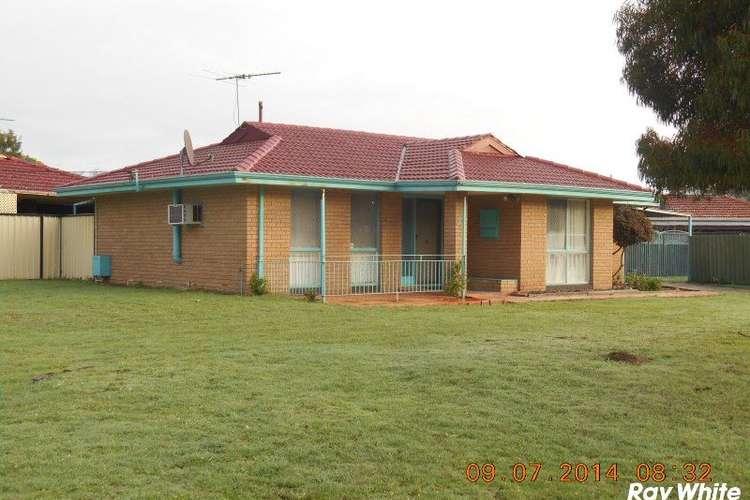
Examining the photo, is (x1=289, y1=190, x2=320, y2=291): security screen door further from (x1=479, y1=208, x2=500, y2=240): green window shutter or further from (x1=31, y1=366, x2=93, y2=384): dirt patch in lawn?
(x1=31, y1=366, x2=93, y2=384): dirt patch in lawn

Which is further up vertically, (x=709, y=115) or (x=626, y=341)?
(x=709, y=115)

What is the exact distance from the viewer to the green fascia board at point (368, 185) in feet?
56.6

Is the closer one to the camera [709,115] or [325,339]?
[709,115]

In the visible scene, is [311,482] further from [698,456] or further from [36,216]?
[36,216]

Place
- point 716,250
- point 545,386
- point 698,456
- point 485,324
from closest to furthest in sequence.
Result: point 698,456 → point 545,386 → point 485,324 → point 716,250

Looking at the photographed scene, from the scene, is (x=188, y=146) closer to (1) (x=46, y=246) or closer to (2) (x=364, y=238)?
(2) (x=364, y=238)

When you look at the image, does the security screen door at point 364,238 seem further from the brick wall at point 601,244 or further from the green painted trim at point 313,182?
the brick wall at point 601,244

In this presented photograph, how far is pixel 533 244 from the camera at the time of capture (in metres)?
20.0

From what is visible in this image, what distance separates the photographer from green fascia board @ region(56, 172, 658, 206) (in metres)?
17.2

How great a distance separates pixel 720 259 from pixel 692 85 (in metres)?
19.5

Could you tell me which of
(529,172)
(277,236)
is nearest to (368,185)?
(277,236)

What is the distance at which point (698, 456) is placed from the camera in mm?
6359

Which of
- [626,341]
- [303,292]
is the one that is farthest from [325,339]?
[303,292]

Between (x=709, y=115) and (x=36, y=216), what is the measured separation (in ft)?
63.9
